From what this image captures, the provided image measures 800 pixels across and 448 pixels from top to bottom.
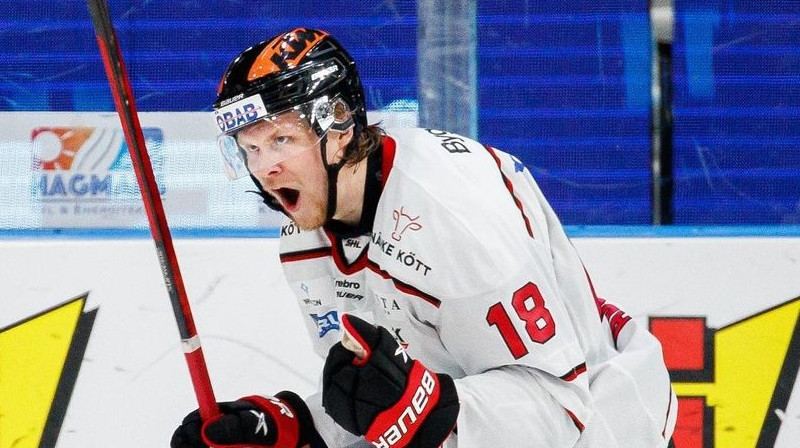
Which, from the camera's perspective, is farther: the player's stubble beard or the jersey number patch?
the player's stubble beard

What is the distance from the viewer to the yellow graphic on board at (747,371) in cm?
274

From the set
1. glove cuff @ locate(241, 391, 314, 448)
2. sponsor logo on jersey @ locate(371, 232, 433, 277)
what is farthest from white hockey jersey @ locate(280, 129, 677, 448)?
glove cuff @ locate(241, 391, 314, 448)

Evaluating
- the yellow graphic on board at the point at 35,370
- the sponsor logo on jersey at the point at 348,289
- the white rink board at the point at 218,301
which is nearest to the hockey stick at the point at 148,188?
the sponsor logo on jersey at the point at 348,289

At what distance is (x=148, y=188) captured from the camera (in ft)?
6.28

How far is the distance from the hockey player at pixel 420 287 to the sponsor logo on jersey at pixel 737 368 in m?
0.69

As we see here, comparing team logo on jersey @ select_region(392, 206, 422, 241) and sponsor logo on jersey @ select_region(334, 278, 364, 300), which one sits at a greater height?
team logo on jersey @ select_region(392, 206, 422, 241)

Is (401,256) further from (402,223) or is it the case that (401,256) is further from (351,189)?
(351,189)

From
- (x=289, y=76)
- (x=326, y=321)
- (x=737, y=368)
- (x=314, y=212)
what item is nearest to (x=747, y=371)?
(x=737, y=368)

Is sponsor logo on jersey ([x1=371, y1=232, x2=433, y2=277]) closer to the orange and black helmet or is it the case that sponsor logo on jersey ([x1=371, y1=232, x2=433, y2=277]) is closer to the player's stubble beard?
the player's stubble beard

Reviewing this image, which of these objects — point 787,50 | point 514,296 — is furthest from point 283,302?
point 787,50

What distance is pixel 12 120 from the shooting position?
3049mm

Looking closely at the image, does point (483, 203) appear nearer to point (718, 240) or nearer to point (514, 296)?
point (514, 296)

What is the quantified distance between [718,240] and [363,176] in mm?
1163

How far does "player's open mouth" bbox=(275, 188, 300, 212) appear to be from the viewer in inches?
77.9
